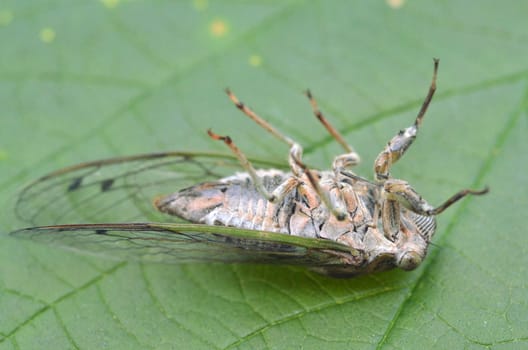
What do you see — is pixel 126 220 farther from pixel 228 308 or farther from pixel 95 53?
pixel 95 53

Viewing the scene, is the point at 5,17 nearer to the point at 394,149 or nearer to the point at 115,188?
the point at 115,188

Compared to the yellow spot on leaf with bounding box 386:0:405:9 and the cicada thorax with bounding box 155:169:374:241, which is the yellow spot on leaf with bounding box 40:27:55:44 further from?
the yellow spot on leaf with bounding box 386:0:405:9

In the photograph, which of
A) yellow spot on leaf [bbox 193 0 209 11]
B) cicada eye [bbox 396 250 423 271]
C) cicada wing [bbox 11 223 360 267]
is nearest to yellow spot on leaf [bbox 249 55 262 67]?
yellow spot on leaf [bbox 193 0 209 11]

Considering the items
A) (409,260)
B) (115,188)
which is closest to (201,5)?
(115,188)

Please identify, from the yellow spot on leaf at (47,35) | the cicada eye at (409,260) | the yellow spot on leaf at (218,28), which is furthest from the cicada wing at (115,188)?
the yellow spot on leaf at (47,35)

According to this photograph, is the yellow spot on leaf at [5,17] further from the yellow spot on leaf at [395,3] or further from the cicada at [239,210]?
the yellow spot on leaf at [395,3]

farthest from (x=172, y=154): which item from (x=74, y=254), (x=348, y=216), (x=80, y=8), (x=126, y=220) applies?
(x=80, y=8)
